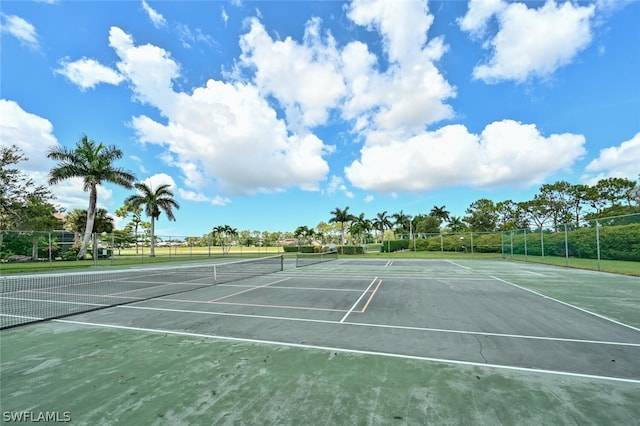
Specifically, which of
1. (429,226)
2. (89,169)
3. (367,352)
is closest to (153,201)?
(89,169)

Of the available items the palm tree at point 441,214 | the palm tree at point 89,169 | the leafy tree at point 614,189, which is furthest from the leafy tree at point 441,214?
the palm tree at point 89,169

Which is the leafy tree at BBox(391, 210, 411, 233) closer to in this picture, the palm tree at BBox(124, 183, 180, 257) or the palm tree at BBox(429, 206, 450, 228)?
the palm tree at BBox(429, 206, 450, 228)

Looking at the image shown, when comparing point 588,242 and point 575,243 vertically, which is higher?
point 588,242

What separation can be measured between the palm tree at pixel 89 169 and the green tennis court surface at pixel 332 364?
2736 centimetres

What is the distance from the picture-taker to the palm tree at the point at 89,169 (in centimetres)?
2930

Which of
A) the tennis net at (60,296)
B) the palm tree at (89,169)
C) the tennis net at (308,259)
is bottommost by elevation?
the tennis net at (308,259)

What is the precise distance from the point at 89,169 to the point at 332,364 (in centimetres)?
3590

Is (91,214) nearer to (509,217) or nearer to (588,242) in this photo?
(588,242)

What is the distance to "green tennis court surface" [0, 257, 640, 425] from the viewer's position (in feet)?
11.0

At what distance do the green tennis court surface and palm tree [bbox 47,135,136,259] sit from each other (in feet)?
89.8

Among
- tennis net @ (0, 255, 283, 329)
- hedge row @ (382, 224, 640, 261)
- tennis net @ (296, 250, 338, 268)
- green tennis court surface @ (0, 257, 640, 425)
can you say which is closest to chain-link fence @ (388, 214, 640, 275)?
hedge row @ (382, 224, 640, 261)

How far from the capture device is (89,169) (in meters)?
30.7

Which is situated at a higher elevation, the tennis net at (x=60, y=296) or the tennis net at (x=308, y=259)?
the tennis net at (x=60, y=296)

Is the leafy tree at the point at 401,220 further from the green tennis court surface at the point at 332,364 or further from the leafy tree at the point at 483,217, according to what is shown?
the green tennis court surface at the point at 332,364
